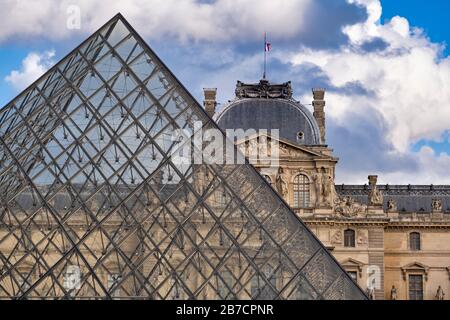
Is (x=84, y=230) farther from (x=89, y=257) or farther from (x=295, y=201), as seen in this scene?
(x=295, y=201)

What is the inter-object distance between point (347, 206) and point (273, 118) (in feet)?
17.5

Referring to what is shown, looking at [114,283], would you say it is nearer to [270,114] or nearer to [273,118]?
[273,118]

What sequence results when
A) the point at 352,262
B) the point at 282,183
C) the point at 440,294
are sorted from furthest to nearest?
the point at 440,294 → the point at 352,262 → the point at 282,183

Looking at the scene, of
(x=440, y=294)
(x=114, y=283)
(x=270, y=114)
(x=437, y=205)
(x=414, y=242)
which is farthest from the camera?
(x=414, y=242)

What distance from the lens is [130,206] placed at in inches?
1043

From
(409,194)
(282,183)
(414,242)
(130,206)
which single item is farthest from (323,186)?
(130,206)

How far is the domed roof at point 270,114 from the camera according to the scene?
6075 cm

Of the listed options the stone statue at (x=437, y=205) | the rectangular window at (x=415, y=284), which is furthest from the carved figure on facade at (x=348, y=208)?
the rectangular window at (x=415, y=284)

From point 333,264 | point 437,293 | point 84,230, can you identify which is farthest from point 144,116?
point 437,293

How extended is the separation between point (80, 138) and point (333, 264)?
19.3ft

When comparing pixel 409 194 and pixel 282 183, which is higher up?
pixel 409 194

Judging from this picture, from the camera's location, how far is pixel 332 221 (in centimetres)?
5944
